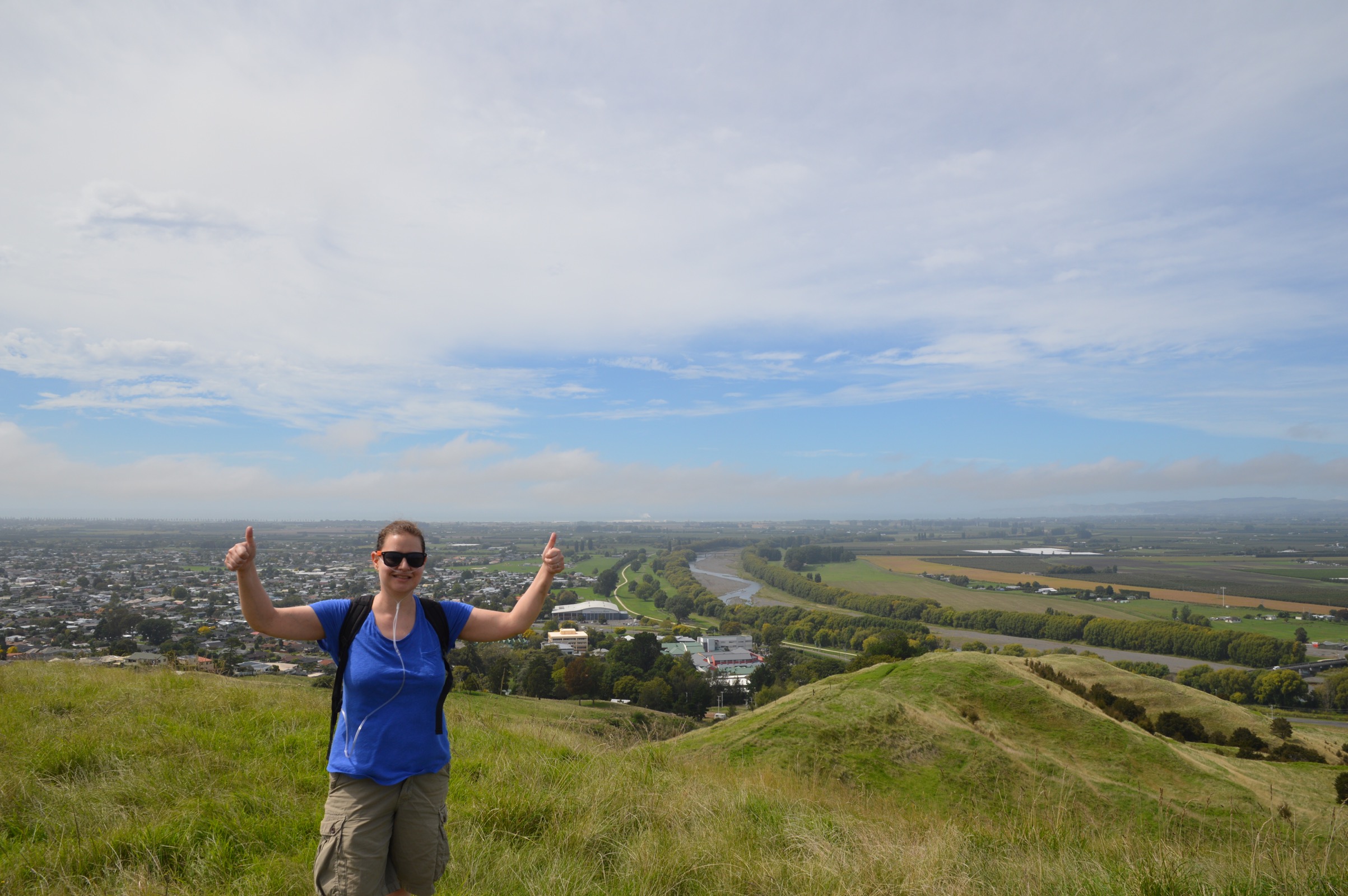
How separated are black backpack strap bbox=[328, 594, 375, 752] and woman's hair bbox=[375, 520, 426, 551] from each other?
0.24 metres

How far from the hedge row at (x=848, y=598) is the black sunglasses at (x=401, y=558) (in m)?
60.3

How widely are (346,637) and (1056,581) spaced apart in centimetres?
9275

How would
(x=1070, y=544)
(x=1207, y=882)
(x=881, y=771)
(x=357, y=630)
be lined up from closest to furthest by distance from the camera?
(x=357, y=630) → (x=1207, y=882) → (x=881, y=771) → (x=1070, y=544)

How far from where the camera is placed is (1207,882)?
11.3ft

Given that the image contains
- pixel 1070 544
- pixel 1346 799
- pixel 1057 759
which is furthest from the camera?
pixel 1070 544

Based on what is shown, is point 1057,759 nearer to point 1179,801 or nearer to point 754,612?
point 1179,801

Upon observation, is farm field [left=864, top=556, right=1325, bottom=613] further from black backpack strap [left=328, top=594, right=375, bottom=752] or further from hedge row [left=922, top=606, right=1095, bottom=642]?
black backpack strap [left=328, top=594, right=375, bottom=752]

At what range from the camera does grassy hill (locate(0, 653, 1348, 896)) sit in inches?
137

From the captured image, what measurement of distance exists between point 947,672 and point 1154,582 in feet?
256

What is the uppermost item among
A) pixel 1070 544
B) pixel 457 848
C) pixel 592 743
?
pixel 457 848

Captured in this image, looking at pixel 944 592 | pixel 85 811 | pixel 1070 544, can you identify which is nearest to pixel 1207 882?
pixel 85 811

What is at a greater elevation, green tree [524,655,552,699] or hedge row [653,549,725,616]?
green tree [524,655,552,699]

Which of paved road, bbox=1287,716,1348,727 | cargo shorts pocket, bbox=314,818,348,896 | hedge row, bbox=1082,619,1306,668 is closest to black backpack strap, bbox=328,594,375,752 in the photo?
cargo shorts pocket, bbox=314,818,348,896

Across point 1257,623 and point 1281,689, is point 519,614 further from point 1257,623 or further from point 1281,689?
point 1257,623
